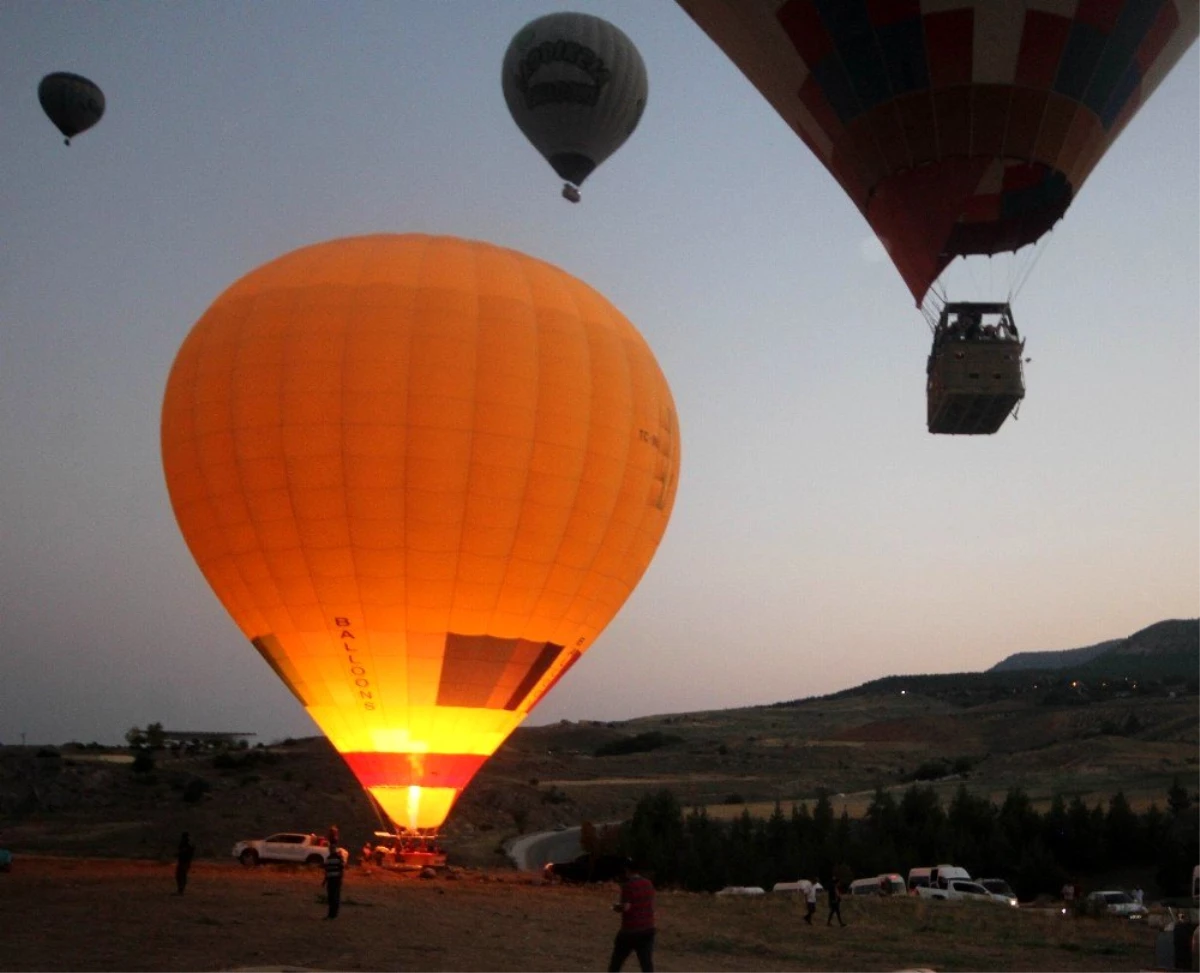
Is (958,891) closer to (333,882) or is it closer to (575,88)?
(333,882)

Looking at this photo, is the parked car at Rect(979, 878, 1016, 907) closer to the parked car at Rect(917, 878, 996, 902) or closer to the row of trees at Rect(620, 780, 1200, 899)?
the parked car at Rect(917, 878, 996, 902)

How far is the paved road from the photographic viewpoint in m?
38.5

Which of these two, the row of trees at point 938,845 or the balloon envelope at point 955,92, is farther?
the row of trees at point 938,845

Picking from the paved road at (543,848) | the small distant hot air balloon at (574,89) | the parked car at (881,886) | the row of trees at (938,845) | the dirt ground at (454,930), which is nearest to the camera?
the dirt ground at (454,930)

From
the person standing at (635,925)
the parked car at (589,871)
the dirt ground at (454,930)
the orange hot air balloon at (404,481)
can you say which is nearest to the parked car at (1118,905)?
the dirt ground at (454,930)

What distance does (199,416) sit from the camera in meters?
23.6

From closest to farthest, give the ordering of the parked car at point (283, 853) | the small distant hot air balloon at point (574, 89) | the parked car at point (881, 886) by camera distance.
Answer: the parked car at point (283, 853) < the parked car at point (881, 886) < the small distant hot air balloon at point (574, 89)

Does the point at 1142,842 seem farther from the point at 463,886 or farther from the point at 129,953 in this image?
the point at 129,953

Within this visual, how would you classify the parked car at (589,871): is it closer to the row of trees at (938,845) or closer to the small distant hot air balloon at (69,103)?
the row of trees at (938,845)

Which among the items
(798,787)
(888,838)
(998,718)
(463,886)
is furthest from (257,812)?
(998,718)

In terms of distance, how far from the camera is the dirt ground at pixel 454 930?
1357 centimetres

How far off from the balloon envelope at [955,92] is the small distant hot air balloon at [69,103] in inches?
938

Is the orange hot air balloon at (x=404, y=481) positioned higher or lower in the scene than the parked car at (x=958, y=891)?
higher

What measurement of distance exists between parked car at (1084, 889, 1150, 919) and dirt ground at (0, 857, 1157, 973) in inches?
57.8
